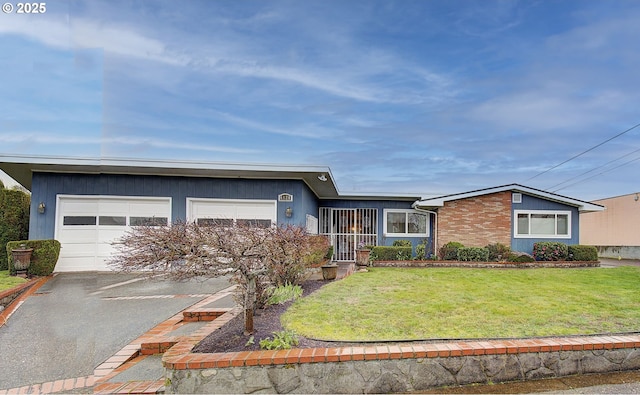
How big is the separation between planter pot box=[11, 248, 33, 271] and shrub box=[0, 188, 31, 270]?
108 mm

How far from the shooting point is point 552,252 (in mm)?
12773

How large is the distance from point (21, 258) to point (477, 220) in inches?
538

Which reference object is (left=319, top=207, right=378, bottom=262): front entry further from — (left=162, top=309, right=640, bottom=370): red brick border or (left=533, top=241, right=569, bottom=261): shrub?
(left=162, top=309, right=640, bottom=370): red brick border

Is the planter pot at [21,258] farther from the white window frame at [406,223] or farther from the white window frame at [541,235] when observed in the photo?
the white window frame at [541,235]

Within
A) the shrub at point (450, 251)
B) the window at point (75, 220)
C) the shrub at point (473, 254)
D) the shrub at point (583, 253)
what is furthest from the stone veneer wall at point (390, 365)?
the shrub at point (583, 253)

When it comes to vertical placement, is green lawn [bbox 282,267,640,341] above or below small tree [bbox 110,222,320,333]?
below

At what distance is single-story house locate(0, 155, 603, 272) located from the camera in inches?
152

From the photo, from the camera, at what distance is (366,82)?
8102 millimetres

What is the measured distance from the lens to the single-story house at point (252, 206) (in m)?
3.86

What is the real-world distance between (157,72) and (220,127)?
335cm

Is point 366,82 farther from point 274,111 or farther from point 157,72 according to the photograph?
point 157,72

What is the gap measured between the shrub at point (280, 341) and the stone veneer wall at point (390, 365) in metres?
0.13

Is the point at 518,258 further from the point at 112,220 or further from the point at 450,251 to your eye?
the point at 112,220

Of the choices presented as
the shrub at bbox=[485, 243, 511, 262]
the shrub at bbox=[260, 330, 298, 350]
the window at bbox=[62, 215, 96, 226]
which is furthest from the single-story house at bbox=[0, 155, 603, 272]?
the shrub at bbox=[260, 330, 298, 350]
